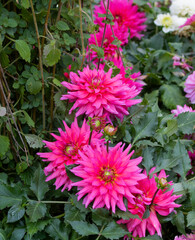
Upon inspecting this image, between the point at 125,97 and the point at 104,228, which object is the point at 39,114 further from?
the point at 104,228

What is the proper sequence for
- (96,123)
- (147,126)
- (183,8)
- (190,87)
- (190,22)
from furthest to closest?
(183,8), (190,22), (190,87), (147,126), (96,123)

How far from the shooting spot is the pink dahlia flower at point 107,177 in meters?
0.78

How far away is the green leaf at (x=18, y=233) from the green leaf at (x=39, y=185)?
103 millimetres

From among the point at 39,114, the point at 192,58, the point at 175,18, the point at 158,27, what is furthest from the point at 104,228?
the point at 158,27

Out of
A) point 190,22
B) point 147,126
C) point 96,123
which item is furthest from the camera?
point 190,22

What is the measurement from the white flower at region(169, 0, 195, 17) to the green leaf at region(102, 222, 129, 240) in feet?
4.19

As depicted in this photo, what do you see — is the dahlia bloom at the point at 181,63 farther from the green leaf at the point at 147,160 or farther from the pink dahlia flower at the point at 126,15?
the green leaf at the point at 147,160

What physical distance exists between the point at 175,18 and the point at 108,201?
115cm

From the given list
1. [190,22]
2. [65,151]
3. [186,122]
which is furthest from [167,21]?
[65,151]

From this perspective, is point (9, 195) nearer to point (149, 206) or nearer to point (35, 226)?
point (35, 226)

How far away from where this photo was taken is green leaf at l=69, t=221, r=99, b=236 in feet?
2.68

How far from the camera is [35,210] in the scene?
35.6 inches

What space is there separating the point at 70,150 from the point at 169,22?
1.03 m

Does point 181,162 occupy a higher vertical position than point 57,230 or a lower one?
higher
